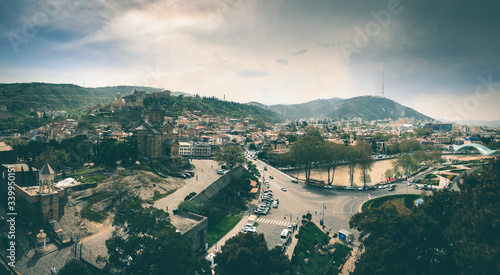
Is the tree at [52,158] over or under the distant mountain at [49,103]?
under

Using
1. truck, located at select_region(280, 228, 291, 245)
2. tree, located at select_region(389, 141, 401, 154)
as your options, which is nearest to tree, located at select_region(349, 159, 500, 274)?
truck, located at select_region(280, 228, 291, 245)

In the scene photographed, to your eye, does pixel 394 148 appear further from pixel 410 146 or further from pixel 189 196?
pixel 189 196

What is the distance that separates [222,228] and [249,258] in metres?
11.1

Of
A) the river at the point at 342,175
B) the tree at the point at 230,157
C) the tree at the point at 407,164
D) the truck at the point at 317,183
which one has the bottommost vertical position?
the river at the point at 342,175

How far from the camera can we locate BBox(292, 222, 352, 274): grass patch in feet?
68.0

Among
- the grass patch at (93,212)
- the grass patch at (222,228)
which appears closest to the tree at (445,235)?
the grass patch at (222,228)

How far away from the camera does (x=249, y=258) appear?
16234 mm

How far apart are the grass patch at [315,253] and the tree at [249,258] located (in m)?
4.09

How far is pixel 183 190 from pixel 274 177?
64.9 ft

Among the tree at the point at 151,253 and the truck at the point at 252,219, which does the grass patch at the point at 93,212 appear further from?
the truck at the point at 252,219

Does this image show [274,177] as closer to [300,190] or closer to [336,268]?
[300,190]

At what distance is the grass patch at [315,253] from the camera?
2074 cm

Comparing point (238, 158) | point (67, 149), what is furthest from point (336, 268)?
point (67, 149)

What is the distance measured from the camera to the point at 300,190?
133 feet
